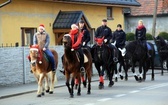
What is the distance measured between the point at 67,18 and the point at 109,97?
13.1 meters

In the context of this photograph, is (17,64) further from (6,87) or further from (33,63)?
(33,63)

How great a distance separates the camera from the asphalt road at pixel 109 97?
15.0 metres

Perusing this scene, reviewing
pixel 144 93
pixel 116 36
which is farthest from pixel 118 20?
pixel 144 93

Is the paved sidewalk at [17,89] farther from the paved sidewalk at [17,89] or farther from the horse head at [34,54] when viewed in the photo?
the horse head at [34,54]

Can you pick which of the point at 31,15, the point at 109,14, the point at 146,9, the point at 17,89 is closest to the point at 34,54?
the point at 17,89

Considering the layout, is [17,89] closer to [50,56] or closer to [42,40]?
[50,56]

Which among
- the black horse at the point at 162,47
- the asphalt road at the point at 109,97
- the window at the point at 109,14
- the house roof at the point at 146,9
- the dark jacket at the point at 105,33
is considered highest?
the house roof at the point at 146,9

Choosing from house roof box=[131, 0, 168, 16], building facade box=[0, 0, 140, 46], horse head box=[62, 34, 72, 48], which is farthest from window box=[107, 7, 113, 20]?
horse head box=[62, 34, 72, 48]

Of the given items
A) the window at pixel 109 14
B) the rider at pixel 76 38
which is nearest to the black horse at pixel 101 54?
the rider at pixel 76 38

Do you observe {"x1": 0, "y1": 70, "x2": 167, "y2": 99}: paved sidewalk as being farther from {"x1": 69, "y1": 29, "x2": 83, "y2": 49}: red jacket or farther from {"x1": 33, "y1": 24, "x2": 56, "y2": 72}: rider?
{"x1": 69, "y1": 29, "x2": 83, "y2": 49}: red jacket

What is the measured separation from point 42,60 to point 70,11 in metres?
13.3

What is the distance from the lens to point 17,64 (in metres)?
21.5

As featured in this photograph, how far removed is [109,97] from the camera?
16297mm

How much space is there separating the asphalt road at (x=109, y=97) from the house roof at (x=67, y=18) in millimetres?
8876
